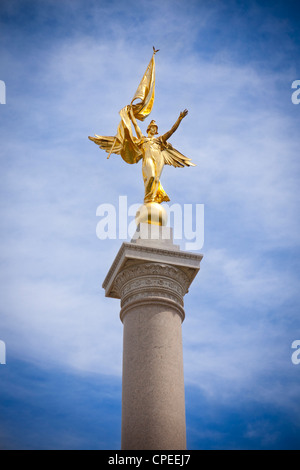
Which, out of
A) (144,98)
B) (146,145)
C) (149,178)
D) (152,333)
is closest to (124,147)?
(146,145)

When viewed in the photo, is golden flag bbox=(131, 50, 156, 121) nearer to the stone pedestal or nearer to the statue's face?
the statue's face

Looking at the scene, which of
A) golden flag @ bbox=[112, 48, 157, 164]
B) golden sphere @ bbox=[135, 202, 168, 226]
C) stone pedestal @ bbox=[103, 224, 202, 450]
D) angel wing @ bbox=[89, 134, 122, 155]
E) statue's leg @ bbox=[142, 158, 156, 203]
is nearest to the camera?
stone pedestal @ bbox=[103, 224, 202, 450]

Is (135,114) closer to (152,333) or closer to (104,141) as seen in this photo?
(104,141)

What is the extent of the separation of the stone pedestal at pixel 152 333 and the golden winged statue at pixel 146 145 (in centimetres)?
159

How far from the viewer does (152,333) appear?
576 inches

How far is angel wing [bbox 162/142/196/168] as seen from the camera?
61.2ft

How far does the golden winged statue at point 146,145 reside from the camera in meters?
17.4

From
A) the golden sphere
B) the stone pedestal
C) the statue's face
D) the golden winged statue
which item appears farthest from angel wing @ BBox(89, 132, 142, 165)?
the stone pedestal

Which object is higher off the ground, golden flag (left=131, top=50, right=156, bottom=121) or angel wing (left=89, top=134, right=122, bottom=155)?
golden flag (left=131, top=50, right=156, bottom=121)

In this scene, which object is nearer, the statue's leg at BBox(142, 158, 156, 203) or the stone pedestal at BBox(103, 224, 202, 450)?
the stone pedestal at BBox(103, 224, 202, 450)

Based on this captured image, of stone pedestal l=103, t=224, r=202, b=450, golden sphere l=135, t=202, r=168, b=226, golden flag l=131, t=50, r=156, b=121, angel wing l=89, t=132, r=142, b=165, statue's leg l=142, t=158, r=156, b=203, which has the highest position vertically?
golden flag l=131, t=50, r=156, b=121
